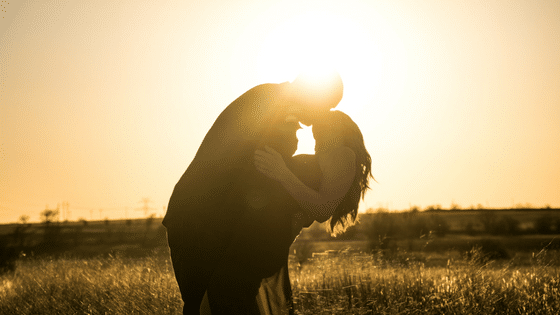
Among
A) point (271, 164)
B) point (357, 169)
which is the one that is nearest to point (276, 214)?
point (271, 164)

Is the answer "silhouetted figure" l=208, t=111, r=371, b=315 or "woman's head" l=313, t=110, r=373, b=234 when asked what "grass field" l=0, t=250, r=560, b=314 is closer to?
"woman's head" l=313, t=110, r=373, b=234

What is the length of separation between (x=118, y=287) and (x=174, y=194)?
27.1ft

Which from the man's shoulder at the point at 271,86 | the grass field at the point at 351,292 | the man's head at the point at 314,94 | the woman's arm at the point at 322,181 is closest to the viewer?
the woman's arm at the point at 322,181

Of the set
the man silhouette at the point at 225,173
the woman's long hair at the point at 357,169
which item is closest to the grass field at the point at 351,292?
the woman's long hair at the point at 357,169

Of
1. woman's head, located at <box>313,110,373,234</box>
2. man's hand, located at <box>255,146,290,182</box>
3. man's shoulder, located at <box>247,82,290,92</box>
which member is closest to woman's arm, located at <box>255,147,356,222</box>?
man's hand, located at <box>255,146,290,182</box>

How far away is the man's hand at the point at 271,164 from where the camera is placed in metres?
2.55

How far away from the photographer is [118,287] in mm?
10305

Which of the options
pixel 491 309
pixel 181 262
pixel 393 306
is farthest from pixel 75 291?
pixel 181 262

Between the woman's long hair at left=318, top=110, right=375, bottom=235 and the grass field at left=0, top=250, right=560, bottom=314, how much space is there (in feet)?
16.9

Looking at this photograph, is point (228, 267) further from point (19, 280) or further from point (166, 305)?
point (19, 280)

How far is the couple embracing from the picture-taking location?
107 inches

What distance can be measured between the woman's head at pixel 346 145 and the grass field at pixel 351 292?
517cm

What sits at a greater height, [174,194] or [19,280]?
[174,194]

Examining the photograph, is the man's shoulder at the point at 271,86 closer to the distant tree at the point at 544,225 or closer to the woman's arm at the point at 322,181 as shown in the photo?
the woman's arm at the point at 322,181
